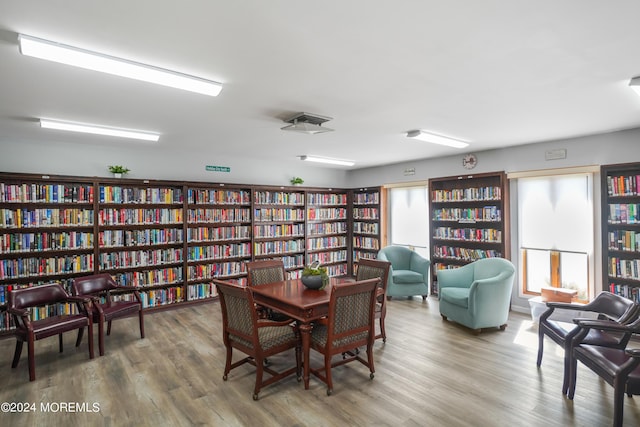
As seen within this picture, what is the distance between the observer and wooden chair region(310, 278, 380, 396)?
9.36ft

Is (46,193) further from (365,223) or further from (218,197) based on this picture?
(365,223)

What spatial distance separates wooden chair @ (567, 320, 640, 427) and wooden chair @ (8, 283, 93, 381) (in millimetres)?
4735

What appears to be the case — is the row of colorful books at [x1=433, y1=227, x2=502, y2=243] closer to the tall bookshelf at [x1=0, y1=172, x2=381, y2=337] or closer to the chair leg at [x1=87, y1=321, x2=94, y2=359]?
the tall bookshelf at [x1=0, y1=172, x2=381, y2=337]

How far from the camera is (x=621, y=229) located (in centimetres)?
434

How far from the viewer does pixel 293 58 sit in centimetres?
226

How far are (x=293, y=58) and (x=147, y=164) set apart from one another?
4302 millimetres

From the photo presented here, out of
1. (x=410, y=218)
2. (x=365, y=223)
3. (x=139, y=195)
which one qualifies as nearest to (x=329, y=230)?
(x=365, y=223)

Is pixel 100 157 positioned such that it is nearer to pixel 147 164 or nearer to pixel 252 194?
pixel 147 164

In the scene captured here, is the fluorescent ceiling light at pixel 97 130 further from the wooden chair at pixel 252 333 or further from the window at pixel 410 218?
the window at pixel 410 218

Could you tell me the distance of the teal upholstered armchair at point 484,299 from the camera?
427cm

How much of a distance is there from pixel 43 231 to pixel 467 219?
266 inches

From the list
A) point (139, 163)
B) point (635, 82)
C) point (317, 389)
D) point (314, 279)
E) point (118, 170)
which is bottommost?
point (317, 389)

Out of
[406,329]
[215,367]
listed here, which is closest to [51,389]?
[215,367]

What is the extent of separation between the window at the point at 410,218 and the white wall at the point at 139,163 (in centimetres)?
220
